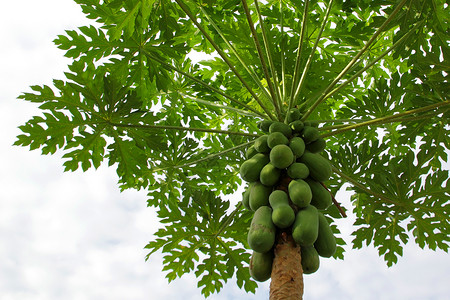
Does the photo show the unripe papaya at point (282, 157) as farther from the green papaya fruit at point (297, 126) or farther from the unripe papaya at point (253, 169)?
the green papaya fruit at point (297, 126)

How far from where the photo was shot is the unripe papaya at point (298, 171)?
2311mm

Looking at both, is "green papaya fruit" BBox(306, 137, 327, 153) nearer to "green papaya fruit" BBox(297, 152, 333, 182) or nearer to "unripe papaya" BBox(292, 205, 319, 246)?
"green papaya fruit" BBox(297, 152, 333, 182)

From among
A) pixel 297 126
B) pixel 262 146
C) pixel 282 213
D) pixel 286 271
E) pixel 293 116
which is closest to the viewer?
pixel 286 271

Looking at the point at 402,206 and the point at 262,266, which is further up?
the point at 402,206

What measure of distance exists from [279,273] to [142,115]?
1.84 metres

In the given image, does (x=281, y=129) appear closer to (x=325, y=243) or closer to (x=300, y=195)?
(x=300, y=195)

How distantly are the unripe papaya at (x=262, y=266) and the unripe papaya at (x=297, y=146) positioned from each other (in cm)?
67

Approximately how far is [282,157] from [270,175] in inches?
5.2

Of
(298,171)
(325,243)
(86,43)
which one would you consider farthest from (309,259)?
(86,43)

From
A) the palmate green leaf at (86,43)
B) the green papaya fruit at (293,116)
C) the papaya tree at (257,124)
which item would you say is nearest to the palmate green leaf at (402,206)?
the papaya tree at (257,124)

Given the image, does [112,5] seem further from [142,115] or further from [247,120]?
[247,120]

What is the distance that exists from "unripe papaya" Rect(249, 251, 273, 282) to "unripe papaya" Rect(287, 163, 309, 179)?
480mm

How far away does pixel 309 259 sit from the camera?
209cm

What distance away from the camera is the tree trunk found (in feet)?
6.01
